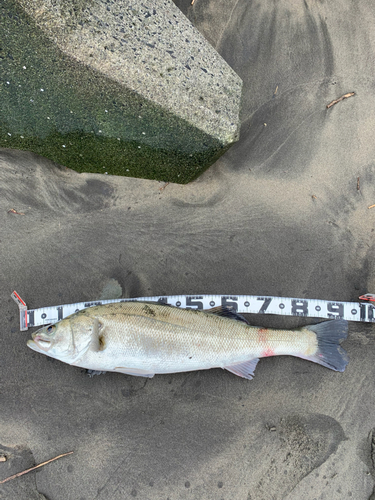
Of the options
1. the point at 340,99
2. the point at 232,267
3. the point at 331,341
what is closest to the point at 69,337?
the point at 232,267

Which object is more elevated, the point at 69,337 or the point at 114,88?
the point at 114,88

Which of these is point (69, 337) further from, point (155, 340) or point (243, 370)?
point (243, 370)

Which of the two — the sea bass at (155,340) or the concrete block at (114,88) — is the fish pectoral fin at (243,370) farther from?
the concrete block at (114,88)

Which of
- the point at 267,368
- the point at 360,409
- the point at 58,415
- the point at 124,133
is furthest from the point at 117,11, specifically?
the point at 360,409

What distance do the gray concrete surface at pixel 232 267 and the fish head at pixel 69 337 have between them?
24.3 inches

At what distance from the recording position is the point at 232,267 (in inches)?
137

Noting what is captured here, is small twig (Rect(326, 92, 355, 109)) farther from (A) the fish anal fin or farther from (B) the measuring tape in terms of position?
(A) the fish anal fin

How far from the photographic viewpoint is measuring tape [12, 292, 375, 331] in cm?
329

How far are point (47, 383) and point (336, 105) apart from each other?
15.4 ft

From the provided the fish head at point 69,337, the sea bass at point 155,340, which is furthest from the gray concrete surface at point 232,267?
the fish head at point 69,337

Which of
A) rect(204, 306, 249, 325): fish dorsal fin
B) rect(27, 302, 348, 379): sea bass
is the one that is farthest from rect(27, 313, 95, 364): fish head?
rect(204, 306, 249, 325): fish dorsal fin

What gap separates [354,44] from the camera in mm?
3627

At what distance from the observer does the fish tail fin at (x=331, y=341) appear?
10.6 feet

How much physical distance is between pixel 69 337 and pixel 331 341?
274 cm
